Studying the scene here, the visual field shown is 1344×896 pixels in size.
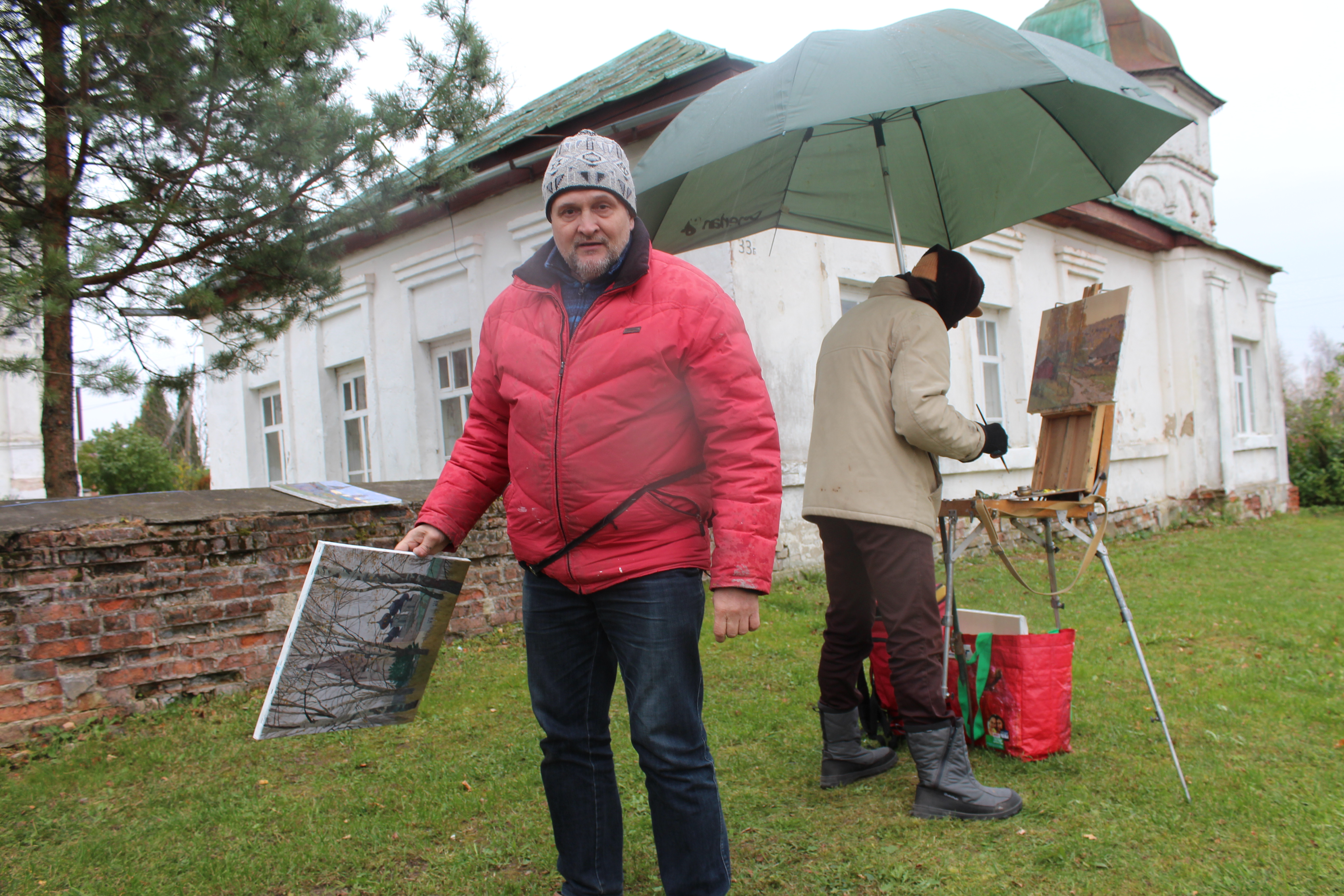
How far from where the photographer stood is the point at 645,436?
6.67 feet

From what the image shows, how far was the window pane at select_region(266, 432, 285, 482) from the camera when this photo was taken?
13367mm

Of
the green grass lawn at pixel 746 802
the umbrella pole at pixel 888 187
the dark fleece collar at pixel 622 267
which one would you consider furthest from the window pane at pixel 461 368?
the dark fleece collar at pixel 622 267

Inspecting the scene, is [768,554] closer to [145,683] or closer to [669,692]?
[669,692]

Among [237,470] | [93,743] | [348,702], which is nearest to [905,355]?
[348,702]

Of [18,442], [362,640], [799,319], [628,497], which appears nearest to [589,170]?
[628,497]

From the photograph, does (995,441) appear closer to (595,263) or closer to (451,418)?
(595,263)

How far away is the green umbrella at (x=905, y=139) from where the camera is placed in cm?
A: 258

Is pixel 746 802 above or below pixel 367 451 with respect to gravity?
below

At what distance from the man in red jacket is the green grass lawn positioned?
59cm

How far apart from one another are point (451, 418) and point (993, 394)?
6.53 meters

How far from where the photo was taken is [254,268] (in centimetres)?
536

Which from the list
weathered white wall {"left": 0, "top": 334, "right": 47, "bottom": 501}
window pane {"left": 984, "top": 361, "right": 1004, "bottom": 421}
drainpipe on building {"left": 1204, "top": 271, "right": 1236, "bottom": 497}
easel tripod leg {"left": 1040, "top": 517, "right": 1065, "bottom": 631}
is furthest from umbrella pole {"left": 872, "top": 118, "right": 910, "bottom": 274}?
weathered white wall {"left": 0, "top": 334, "right": 47, "bottom": 501}

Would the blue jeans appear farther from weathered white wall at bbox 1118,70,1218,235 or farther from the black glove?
weathered white wall at bbox 1118,70,1218,235

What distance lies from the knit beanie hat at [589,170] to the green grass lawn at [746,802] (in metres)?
1.87
